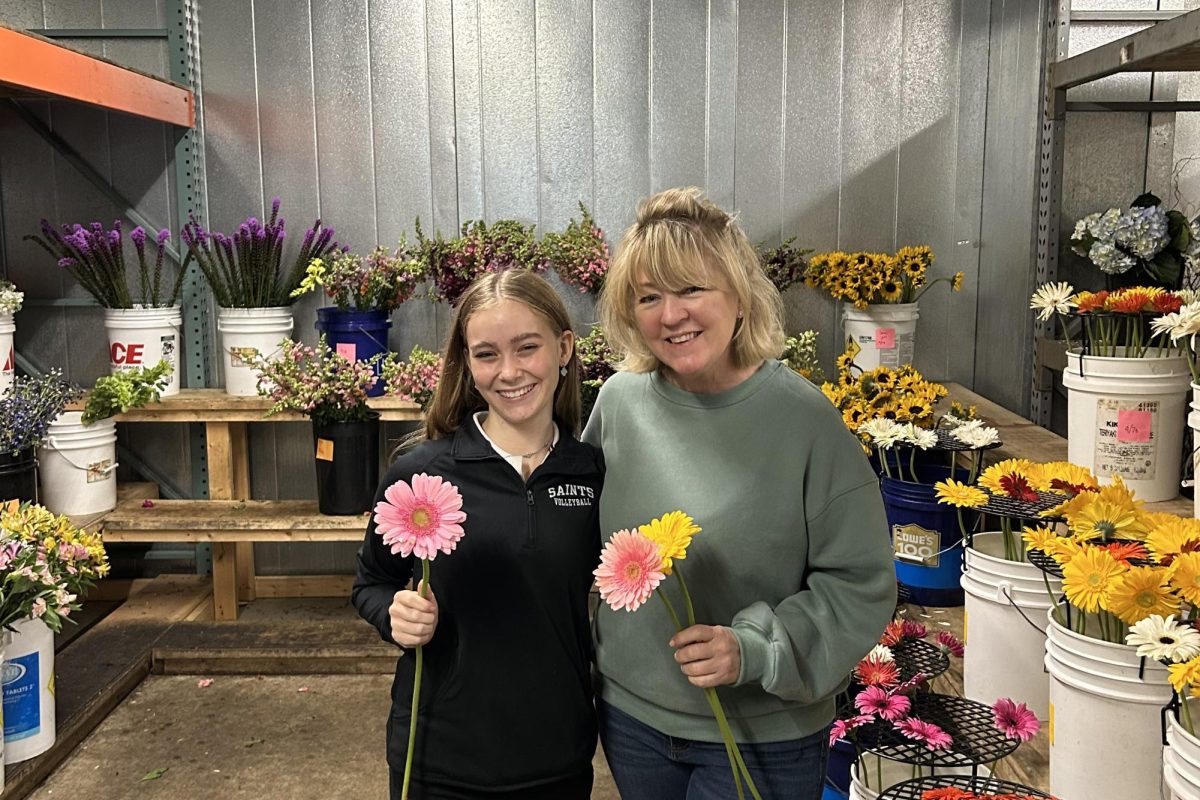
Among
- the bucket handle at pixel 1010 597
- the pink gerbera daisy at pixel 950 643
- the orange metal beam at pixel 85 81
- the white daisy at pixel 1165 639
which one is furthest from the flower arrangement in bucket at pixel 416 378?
the white daisy at pixel 1165 639

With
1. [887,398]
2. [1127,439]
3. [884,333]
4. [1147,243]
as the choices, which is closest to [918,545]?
[887,398]

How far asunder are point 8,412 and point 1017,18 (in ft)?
11.0

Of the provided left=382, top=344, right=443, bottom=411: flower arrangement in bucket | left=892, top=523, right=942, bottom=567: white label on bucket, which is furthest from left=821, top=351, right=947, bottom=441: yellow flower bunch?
left=382, top=344, right=443, bottom=411: flower arrangement in bucket

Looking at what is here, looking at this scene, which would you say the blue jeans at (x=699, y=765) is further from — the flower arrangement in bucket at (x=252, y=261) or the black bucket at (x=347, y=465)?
the flower arrangement in bucket at (x=252, y=261)

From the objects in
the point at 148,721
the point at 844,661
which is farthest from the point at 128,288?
the point at 844,661

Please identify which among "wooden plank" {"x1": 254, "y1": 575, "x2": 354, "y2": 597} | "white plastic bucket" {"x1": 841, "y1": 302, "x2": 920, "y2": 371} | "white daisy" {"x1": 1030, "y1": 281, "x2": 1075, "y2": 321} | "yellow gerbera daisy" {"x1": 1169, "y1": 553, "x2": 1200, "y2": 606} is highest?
"white daisy" {"x1": 1030, "y1": 281, "x2": 1075, "y2": 321}

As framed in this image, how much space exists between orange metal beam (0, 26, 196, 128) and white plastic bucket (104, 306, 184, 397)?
0.66 meters

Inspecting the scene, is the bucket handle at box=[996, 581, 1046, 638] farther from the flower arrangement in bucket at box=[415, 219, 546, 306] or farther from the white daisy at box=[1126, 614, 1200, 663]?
the flower arrangement in bucket at box=[415, 219, 546, 306]

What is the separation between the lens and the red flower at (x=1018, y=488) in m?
1.90

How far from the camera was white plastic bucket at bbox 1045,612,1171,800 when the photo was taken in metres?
1.47

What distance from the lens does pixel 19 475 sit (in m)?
3.30

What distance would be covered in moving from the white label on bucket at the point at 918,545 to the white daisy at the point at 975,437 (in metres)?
0.23

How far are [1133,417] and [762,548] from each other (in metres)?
1.26

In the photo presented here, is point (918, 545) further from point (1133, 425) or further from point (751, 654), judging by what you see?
point (751, 654)
